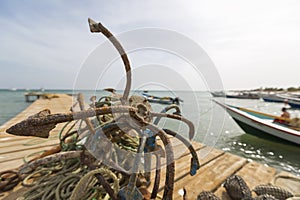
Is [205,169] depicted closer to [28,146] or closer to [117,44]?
[117,44]

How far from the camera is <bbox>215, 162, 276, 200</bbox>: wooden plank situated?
3.44 feet

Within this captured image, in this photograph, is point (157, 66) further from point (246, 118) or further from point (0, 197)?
point (246, 118)

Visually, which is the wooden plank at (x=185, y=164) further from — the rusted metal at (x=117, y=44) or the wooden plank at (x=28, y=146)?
the wooden plank at (x=28, y=146)

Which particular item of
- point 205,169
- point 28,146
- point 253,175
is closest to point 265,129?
point 253,175

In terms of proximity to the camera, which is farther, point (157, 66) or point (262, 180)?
point (262, 180)

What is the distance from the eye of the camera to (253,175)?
1168mm

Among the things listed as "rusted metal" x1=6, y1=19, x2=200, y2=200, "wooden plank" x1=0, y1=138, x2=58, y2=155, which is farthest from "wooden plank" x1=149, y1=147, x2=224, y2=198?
"wooden plank" x1=0, y1=138, x2=58, y2=155

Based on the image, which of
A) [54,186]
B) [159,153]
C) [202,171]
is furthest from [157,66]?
[202,171]

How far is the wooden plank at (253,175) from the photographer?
1.05 metres

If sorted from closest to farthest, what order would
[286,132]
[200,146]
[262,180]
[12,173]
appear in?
1. [12,173]
2. [262,180]
3. [200,146]
4. [286,132]

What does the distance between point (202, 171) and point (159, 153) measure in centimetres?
66

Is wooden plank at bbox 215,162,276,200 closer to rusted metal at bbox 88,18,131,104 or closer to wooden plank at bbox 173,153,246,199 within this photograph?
wooden plank at bbox 173,153,246,199

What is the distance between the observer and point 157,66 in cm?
75

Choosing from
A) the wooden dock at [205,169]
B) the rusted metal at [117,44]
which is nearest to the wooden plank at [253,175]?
the wooden dock at [205,169]
